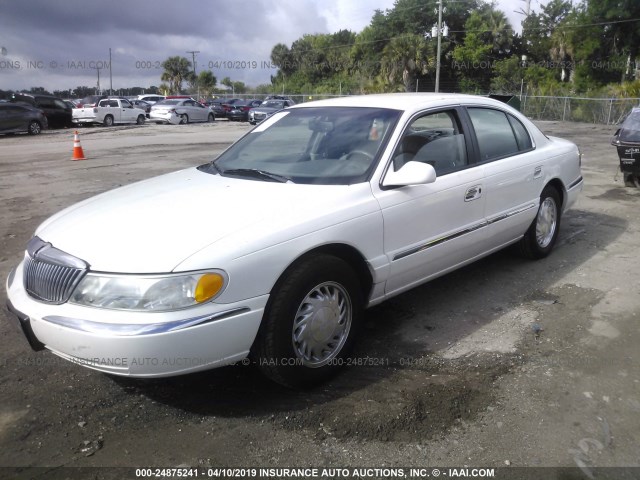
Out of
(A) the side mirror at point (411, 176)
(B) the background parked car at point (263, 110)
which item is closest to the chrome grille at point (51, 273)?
(A) the side mirror at point (411, 176)

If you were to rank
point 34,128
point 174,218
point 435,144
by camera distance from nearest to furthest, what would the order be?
point 174,218, point 435,144, point 34,128

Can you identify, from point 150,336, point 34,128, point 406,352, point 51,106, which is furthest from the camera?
point 51,106

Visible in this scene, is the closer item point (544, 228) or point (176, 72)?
point (544, 228)

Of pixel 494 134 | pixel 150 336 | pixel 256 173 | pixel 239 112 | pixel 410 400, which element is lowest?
pixel 410 400

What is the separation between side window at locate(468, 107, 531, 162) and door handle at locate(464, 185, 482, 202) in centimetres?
30

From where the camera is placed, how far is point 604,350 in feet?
12.4

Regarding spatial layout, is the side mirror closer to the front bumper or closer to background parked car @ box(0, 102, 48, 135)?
the front bumper

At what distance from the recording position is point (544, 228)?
551cm

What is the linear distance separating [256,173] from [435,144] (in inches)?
53.2

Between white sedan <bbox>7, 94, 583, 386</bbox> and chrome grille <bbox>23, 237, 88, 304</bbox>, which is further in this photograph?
chrome grille <bbox>23, 237, 88, 304</bbox>

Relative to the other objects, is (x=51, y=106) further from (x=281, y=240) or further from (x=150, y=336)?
(x=150, y=336)

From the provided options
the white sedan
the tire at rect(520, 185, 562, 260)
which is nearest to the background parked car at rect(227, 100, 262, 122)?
the tire at rect(520, 185, 562, 260)

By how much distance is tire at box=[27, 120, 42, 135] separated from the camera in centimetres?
2247

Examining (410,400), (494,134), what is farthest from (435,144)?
(410,400)
